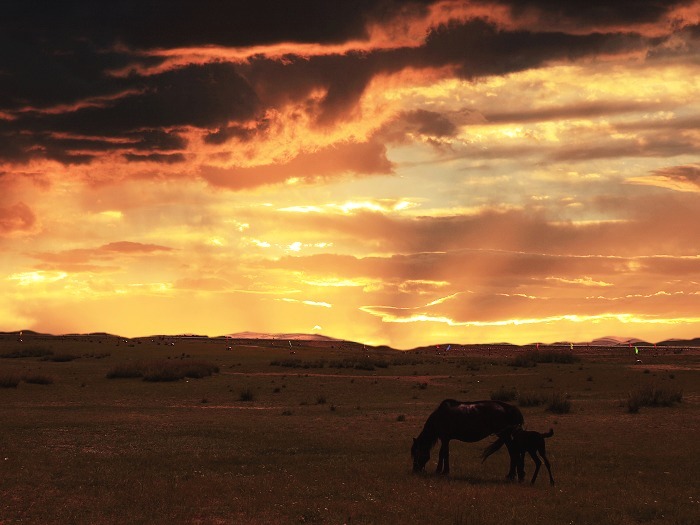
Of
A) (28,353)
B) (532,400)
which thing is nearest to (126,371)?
(28,353)

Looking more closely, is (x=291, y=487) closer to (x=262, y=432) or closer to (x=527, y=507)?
(x=527, y=507)

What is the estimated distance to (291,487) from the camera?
1839 centimetres

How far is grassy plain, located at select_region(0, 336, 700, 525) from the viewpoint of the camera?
1592 cm

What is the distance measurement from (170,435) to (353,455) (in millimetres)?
8260

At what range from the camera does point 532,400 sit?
3847 centimetres

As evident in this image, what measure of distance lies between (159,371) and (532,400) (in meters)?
31.6

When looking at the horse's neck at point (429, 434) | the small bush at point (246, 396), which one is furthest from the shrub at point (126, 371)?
the horse's neck at point (429, 434)

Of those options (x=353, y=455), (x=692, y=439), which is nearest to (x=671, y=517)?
(x=353, y=455)

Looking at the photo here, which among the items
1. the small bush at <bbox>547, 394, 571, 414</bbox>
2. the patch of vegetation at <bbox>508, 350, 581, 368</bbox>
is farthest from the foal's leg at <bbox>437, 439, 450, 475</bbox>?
the patch of vegetation at <bbox>508, 350, 581, 368</bbox>

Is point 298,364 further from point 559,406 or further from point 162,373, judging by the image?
point 559,406

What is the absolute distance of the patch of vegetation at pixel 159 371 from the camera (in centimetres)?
5615

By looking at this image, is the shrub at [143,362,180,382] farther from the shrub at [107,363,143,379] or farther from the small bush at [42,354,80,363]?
the small bush at [42,354,80,363]

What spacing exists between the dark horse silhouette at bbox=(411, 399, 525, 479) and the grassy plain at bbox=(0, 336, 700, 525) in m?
0.91

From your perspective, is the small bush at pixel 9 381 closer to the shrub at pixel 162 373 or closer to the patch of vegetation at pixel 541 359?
the shrub at pixel 162 373
